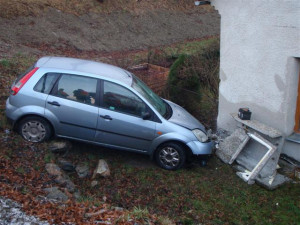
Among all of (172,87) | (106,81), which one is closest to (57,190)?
(106,81)

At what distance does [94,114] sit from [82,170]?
3.42ft

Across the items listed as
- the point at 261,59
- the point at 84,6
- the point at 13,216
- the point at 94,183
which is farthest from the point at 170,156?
the point at 84,6

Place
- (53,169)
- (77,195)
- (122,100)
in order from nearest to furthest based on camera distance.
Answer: (77,195), (53,169), (122,100)

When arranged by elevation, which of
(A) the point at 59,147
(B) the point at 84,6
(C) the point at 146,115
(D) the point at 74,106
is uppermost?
(B) the point at 84,6

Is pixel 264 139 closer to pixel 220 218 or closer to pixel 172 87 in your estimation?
pixel 220 218

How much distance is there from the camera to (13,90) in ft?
23.5

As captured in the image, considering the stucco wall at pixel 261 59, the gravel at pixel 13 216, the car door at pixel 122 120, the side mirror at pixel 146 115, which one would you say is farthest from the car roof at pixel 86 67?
the gravel at pixel 13 216

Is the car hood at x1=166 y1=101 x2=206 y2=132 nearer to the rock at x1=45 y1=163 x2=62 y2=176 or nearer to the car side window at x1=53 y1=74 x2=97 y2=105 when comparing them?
the car side window at x1=53 y1=74 x2=97 y2=105

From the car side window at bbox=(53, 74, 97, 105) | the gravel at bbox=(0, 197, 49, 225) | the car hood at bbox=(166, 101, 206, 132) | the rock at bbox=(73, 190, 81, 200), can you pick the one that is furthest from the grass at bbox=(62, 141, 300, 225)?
the gravel at bbox=(0, 197, 49, 225)

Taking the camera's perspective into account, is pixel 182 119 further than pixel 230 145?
No

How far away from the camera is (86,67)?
25.0ft

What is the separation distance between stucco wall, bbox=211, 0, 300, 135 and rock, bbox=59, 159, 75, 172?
3.94 metres

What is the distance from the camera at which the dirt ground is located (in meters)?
18.0

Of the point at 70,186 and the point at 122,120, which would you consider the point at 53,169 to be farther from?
the point at 122,120
